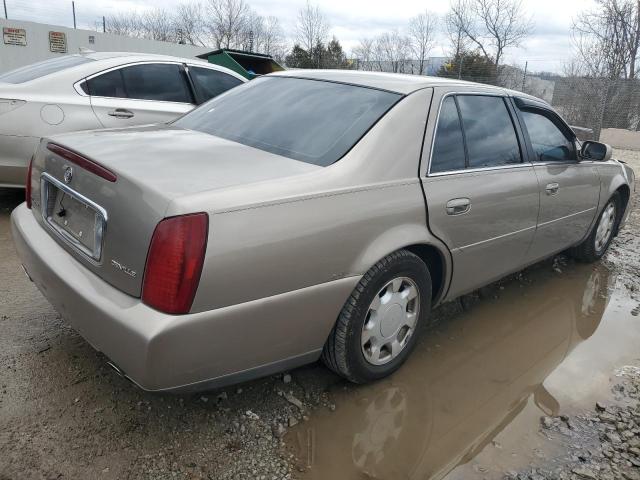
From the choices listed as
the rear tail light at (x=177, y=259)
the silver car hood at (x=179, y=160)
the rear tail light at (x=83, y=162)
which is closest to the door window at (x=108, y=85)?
the silver car hood at (x=179, y=160)

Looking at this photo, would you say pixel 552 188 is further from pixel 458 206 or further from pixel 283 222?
pixel 283 222

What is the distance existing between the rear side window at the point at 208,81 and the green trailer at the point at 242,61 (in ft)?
15.7

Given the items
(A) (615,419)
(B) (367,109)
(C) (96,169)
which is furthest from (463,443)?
(C) (96,169)

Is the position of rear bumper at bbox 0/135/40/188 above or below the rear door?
Answer: below

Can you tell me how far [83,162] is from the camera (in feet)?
7.48

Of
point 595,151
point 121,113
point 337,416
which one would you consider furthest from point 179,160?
point 595,151

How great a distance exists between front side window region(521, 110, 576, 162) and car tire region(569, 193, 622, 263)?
99 cm

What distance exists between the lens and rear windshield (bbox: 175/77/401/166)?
8.50 feet

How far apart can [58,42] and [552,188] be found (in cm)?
1888

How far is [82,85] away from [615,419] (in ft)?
16.0

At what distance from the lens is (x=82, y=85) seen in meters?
4.82

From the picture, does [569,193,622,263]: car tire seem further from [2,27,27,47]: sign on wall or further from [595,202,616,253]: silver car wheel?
[2,27,27,47]: sign on wall

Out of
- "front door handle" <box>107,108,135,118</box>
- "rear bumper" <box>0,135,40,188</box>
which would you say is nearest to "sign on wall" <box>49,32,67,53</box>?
"front door handle" <box>107,108,135,118</box>

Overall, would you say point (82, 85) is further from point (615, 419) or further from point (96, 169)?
point (615, 419)
